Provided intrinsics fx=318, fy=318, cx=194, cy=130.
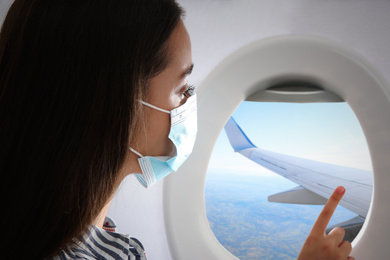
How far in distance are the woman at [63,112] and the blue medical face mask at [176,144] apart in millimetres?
179

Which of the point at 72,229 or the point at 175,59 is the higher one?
the point at 175,59

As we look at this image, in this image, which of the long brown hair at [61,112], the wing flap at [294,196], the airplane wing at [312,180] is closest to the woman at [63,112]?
the long brown hair at [61,112]

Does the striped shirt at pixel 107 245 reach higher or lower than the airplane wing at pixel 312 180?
lower

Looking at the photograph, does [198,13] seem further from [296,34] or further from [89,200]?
[89,200]

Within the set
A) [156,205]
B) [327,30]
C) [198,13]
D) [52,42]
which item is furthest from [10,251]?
[327,30]

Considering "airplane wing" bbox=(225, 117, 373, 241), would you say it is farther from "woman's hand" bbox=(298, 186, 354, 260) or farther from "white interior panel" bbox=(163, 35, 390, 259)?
"woman's hand" bbox=(298, 186, 354, 260)

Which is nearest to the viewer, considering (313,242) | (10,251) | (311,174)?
(10,251)

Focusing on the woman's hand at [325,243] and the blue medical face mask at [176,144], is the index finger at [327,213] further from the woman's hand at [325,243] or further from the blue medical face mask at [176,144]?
the blue medical face mask at [176,144]

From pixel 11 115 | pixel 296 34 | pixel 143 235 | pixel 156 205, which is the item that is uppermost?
pixel 296 34

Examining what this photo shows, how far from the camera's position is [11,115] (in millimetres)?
551

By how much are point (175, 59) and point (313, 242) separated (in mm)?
529

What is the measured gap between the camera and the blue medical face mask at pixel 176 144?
2.69 ft

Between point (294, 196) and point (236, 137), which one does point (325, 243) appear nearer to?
point (294, 196)

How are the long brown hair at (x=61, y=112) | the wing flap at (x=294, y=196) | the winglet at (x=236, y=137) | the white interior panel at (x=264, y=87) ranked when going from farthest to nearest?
1. the winglet at (x=236, y=137)
2. the wing flap at (x=294, y=196)
3. the white interior panel at (x=264, y=87)
4. the long brown hair at (x=61, y=112)
